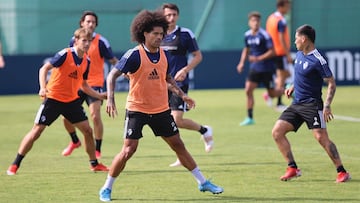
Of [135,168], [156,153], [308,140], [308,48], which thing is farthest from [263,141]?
[308,48]

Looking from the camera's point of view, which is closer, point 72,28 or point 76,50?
point 76,50

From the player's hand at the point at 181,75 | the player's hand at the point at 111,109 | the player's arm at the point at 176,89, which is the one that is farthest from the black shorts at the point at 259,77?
the player's hand at the point at 111,109

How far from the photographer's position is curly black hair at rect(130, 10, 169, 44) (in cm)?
1053

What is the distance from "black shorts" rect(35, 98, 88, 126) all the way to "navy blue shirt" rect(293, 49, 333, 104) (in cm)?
310

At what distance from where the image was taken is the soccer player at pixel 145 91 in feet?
34.3

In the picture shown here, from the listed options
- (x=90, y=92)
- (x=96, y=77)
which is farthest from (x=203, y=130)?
(x=90, y=92)

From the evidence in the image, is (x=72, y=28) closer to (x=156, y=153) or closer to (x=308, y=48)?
(x=156, y=153)

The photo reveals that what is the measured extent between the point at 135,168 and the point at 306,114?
2871 millimetres

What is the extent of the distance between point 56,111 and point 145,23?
2.77 metres

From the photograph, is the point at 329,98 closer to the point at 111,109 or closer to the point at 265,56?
the point at 111,109

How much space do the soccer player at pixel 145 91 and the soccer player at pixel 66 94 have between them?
1981mm

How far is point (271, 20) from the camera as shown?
78.0ft

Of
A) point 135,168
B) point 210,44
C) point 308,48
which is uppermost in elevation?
point 308,48

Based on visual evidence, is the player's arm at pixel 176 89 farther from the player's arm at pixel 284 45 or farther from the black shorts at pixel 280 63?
the black shorts at pixel 280 63
